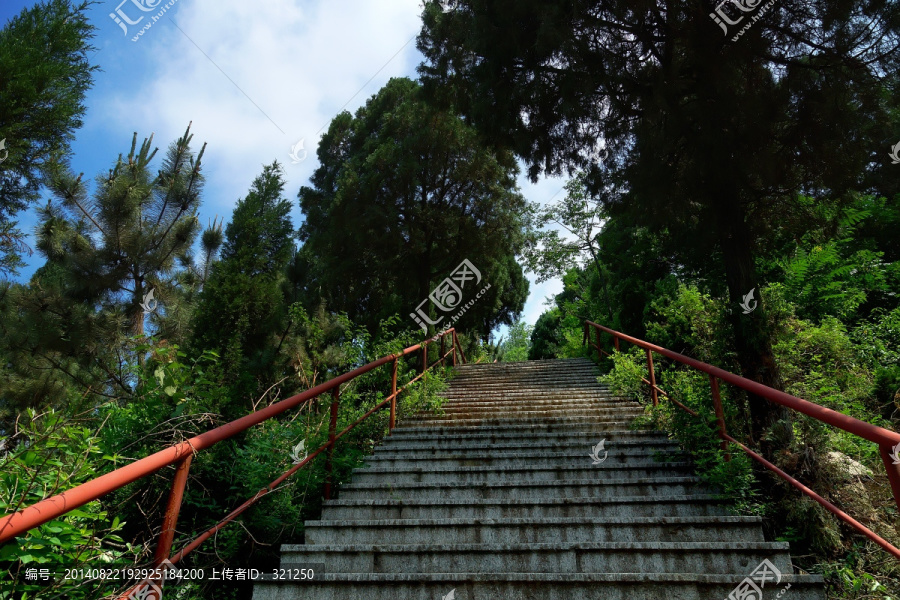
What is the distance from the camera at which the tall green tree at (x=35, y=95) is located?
6320mm

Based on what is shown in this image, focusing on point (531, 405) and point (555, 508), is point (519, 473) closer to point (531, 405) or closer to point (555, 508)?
point (555, 508)

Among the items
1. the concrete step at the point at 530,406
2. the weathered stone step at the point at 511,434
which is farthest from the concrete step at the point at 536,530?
the concrete step at the point at 530,406

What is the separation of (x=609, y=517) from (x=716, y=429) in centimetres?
115

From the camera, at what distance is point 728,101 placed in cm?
468

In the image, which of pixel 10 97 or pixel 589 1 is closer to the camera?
pixel 589 1

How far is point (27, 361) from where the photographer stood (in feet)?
27.8

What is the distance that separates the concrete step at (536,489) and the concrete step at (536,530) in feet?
1.51

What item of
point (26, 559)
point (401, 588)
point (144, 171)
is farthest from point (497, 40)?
point (144, 171)

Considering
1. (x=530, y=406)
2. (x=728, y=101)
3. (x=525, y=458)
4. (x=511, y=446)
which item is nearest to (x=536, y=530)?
(x=525, y=458)

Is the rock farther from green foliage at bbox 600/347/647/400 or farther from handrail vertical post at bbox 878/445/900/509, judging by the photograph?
green foliage at bbox 600/347/647/400

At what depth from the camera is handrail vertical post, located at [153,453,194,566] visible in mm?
1713

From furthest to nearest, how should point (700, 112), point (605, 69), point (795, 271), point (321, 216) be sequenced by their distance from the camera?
point (321, 216) < point (795, 271) < point (605, 69) < point (700, 112)

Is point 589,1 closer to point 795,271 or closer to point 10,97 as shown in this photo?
point 795,271

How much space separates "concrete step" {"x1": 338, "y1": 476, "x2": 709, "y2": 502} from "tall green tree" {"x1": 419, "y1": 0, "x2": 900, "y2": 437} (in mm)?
991
